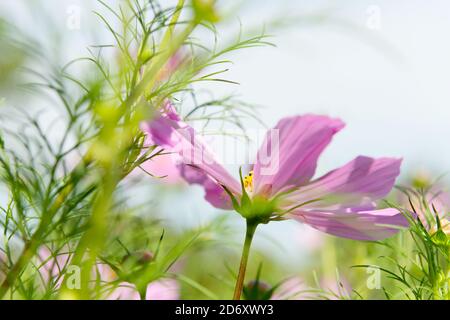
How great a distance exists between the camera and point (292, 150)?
0.47 m

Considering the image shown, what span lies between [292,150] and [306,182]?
0.08ft

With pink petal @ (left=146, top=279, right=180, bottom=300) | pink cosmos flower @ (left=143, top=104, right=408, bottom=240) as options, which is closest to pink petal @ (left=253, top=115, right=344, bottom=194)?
pink cosmos flower @ (left=143, top=104, right=408, bottom=240)

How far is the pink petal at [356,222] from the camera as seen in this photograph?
483 mm

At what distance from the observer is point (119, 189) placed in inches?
19.9

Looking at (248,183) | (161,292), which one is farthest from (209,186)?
(161,292)

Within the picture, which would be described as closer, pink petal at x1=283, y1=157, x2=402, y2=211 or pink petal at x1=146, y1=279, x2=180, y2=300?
pink petal at x1=283, y1=157, x2=402, y2=211

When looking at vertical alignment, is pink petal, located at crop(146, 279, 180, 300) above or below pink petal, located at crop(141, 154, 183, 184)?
below

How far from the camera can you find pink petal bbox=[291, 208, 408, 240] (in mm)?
483

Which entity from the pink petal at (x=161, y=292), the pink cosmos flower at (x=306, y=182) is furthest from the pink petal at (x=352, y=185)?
the pink petal at (x=161, y=292)

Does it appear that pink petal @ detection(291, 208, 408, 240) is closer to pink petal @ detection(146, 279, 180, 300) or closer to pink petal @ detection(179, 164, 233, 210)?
pink petal @ detection(179, 164, 233, 210)
